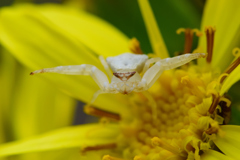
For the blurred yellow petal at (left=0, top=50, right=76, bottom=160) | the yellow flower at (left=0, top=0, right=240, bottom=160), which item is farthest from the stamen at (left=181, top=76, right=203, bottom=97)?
the blurred yellow petal at (left=0, top=50, right=76, bottom=160)

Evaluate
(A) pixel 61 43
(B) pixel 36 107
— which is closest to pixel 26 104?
(B) pixel 36 107

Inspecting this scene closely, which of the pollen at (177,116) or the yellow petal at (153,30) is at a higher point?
the yellow petal at (153,30)

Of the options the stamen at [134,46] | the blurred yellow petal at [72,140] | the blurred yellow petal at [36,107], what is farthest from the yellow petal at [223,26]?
the blurred yellow petal at [36,107]

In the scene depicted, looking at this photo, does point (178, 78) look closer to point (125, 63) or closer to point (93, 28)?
point (125, 63)

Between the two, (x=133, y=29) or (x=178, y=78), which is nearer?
(x=178, y=78)

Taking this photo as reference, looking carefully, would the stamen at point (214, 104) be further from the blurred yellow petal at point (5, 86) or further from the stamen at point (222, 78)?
the blurred yellow petal at point (5, 86)

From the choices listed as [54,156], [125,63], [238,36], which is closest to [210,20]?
[238,36]

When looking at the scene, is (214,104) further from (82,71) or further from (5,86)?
(5,86)

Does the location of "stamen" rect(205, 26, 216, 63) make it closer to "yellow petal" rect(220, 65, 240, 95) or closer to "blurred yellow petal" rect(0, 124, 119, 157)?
"yellow petal" rect(220, 65, 240, 95)
